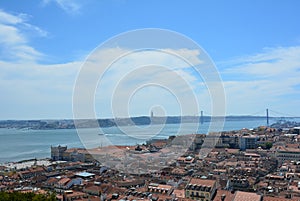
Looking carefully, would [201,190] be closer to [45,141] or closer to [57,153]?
[57,153]

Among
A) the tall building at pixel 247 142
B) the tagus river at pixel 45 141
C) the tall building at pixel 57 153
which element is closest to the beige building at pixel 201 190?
the tagus river at pixel 45 141

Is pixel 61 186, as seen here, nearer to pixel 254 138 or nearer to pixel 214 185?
pixel 214 185

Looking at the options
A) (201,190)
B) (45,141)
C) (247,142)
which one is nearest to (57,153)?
(247,142)

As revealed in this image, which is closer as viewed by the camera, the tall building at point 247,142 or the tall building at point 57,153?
the tall building at point 57,153

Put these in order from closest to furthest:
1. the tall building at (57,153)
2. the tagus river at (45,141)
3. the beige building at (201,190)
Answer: the beige building at (201,190), the tall building at (57,153), the tagus river at (45,141)

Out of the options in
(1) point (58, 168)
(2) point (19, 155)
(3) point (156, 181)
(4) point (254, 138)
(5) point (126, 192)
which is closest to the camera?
(5) point (126, 192)

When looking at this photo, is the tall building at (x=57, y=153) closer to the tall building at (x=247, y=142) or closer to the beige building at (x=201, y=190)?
the tall building at (x=247, y=142)

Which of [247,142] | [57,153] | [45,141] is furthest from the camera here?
[45,141]

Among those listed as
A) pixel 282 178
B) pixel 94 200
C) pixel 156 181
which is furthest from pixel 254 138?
pixel 94 200
